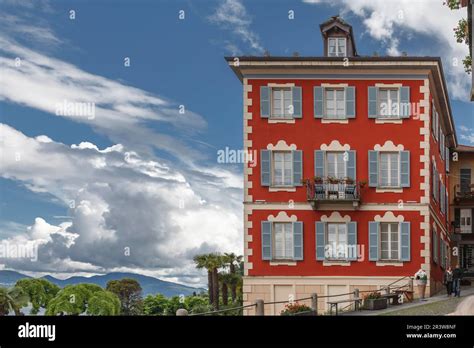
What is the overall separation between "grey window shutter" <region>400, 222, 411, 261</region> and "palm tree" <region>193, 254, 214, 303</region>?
7.25 metres

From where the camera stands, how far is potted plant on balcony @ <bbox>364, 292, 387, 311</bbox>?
14654mm

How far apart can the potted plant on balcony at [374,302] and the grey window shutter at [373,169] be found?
322cm

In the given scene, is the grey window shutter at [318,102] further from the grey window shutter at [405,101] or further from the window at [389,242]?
the window at [389,242]

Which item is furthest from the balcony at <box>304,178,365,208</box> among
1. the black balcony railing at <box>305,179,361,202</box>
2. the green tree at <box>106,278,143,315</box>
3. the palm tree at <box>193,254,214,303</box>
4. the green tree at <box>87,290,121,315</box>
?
the green tree at <box>87,290,121,315</box>

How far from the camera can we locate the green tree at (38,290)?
37.8 ft

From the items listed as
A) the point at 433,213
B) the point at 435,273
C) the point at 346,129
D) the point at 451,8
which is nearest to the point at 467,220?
the point at 433,213

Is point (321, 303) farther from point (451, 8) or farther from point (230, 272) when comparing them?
A: point (451, 8)

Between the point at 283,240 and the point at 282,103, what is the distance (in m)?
3.37

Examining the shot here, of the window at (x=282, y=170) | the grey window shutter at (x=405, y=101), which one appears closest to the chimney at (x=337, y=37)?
the grey window shutter at (x=405, y=101)

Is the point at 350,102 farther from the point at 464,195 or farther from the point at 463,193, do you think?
the point at 463,193

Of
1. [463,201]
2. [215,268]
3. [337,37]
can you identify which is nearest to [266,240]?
[337,37]

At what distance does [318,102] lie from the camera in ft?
67.6

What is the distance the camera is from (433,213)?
81.7 feet
